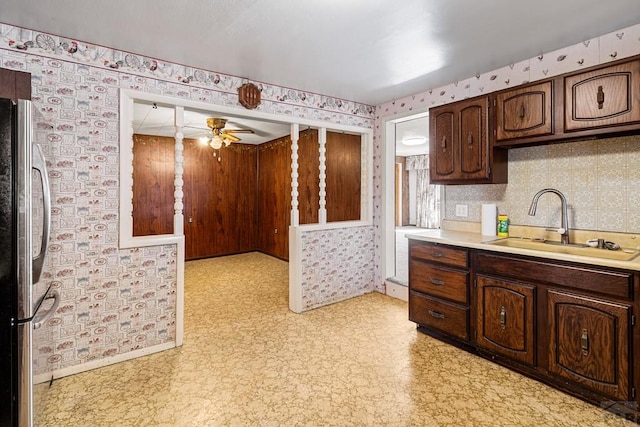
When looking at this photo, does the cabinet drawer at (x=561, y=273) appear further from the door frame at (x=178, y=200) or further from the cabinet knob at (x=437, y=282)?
the door frame at (x=178, y=200)

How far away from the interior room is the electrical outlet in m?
0.02

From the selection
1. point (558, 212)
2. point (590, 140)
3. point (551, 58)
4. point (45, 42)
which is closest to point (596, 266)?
point (558, 212)

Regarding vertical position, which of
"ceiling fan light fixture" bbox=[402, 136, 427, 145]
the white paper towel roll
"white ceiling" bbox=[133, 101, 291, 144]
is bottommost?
the white paper towel roll

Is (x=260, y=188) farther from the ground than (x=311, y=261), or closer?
farther from the ground

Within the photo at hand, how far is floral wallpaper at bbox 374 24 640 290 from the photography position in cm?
220

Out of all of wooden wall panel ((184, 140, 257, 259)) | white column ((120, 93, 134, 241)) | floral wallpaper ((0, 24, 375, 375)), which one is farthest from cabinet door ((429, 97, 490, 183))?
wooden wall panel ((184, 140, 257, 259))

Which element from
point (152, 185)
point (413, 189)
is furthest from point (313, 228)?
point (413, 189)

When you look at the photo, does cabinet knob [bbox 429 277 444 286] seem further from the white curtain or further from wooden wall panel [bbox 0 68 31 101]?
the white curtain

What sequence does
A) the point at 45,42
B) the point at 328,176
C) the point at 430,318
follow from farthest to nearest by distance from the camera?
1. the point at 328,176
2. the point at 430,318
3. the point at 45,42

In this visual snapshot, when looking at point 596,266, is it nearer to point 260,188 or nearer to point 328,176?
point 328,176

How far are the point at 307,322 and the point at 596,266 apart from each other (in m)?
2.30

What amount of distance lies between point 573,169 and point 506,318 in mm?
1236

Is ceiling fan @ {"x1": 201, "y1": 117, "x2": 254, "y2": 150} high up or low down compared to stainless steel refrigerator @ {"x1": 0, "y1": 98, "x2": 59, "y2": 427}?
up

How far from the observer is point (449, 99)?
323 centimetres
